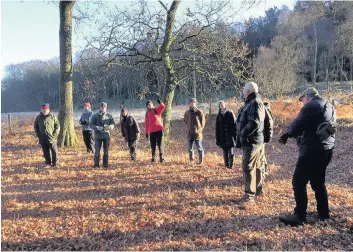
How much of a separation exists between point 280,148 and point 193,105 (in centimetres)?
841

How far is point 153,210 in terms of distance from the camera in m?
5.78

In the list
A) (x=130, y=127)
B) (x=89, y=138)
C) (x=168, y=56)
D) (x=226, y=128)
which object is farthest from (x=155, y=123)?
(x=168, y=56)

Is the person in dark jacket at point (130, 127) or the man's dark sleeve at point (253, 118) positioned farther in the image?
the person in dark jacket at point (130, 127)

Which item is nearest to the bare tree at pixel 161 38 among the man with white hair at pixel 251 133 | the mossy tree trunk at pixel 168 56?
the mossy tree trunk at pixel 168 56

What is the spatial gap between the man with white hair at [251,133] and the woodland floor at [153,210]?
61cm

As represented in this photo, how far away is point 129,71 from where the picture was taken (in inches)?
601

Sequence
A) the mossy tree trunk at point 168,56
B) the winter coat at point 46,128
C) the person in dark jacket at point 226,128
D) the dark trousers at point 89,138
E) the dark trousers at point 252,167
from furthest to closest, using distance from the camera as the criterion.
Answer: the mossy tree trunk at point 168,56, the dark trousers at point 89,138, the winter coat at point 46,128, the person in dark jacket at point 226,128, the dark trousers at point 252,167

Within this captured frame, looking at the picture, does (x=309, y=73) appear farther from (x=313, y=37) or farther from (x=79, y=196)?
(x=79, y=196)

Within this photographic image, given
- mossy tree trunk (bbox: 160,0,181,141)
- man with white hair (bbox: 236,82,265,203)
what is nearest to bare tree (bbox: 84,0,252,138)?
mossy tree trunk (bbox: 160,0,181,141)

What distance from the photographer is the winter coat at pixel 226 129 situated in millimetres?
8570

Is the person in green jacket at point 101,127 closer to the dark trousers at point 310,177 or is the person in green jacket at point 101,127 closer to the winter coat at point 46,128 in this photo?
the winter coat at point 46,128

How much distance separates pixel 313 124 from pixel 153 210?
10.4 feet

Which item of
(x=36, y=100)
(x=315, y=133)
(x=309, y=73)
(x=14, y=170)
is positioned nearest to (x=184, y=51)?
(x=14, y=170)

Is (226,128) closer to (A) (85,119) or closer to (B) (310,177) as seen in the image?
(B) (310,177)
